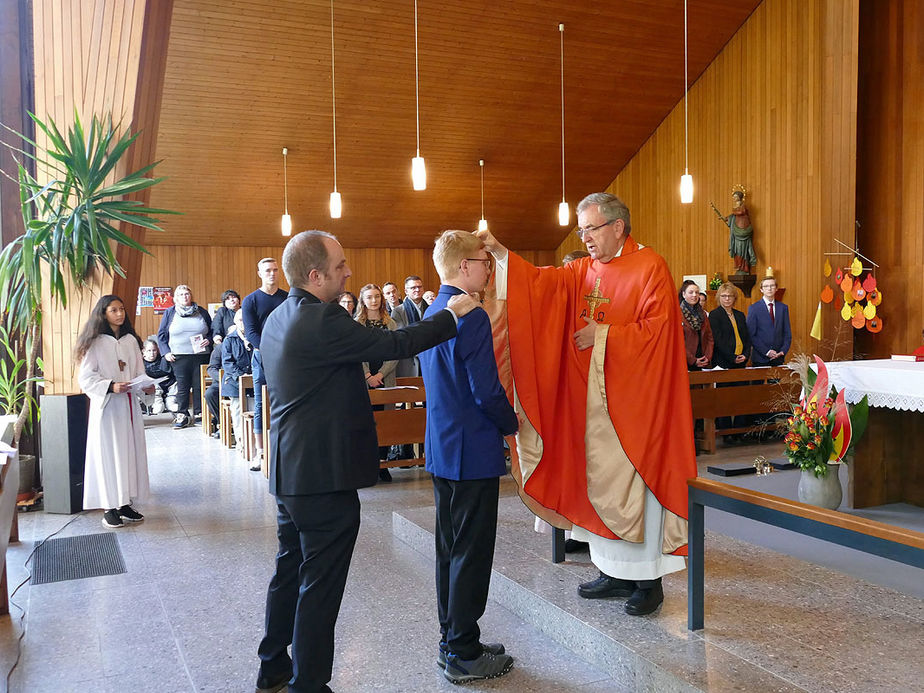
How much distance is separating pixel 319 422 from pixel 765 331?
6.88 m

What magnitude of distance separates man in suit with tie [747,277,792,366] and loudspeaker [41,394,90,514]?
622 centimetres

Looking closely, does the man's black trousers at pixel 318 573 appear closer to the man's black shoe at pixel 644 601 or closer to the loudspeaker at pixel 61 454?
the man's black shoe at pixel 644 601

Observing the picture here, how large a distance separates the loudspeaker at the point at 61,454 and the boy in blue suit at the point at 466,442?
3.43 meters

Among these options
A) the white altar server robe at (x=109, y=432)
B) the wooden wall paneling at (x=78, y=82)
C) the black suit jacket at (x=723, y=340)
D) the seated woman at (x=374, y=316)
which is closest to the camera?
the white altar server robe at (x=109, y=432)

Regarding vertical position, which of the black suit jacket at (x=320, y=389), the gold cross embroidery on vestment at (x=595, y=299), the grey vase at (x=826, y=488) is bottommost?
the grey vase at (x=826, y=488)

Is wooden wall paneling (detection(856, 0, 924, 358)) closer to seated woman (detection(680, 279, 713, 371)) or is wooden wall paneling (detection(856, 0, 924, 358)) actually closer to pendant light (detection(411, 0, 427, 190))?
seated woman (detection(680, 279, 713, 371))

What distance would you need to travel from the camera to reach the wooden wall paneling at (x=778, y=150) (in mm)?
8883

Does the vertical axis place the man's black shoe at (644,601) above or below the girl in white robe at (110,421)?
below

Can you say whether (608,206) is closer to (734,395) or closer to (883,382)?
(883,382)

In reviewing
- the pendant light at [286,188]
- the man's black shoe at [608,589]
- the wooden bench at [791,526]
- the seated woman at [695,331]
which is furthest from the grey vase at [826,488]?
the pendant light at [286,188]

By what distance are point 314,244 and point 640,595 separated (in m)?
1.71

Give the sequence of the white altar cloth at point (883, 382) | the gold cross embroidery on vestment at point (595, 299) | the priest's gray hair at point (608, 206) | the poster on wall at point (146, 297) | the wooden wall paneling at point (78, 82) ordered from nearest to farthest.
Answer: the priest's gray hair at point (608, 206)
the gold cross embroidery on vestment at point (595, 299)
the white altar cloth at point (883, 382)
the wooden wall paneling at point (78, 82)
the poster on wall at point (146, 297)

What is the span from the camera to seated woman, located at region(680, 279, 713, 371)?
25.0ft

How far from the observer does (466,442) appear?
2.64 m
